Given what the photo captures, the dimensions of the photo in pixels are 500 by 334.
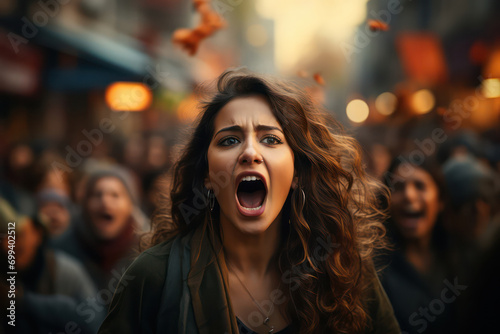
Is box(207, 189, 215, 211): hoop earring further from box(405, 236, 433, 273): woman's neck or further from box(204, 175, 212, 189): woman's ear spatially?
box(405, 236, 433, 273): woman's neck

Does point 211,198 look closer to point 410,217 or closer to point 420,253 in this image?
point 410,217

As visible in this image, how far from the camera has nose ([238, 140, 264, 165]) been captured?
1.92m

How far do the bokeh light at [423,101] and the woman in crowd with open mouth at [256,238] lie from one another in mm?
5443

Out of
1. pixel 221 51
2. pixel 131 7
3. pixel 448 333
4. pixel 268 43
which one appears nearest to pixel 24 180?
pixel 448 333

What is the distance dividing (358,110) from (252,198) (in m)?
20.0

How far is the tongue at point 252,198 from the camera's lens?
2104mm

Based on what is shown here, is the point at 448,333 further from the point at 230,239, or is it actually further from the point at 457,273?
the point at 230,239

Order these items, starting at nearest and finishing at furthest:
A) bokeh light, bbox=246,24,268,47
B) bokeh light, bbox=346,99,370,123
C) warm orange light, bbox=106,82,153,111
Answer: warm orange light, bbox=106,82,153,111
bokeh light, bbox=346,99,370,123
bokeh light, bbox=246,24,268,47

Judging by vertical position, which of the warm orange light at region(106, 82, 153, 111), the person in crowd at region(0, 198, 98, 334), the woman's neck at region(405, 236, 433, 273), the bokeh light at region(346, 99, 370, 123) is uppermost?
the bokeh light at region(346, 99, 370, 123)

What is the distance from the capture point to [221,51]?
840 inches

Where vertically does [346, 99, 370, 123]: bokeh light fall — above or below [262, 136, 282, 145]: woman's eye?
above

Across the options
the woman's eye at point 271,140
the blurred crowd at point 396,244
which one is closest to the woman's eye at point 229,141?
the woman's eye at point 271,140

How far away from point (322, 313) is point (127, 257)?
2.19 meters

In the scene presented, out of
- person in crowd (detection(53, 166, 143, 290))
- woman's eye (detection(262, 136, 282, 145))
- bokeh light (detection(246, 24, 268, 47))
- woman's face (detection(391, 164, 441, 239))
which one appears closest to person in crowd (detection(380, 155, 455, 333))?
woman's face (detection(391, 164, 441, 239))
